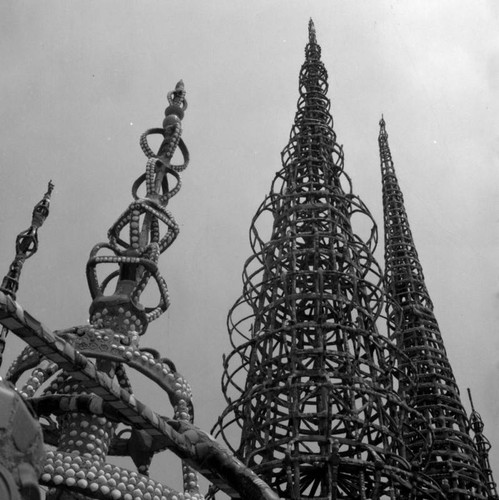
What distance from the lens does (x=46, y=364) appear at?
1009 centimetres

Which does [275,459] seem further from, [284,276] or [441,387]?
[441,387]

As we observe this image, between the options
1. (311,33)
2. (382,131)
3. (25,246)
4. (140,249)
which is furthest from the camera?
(382,131)

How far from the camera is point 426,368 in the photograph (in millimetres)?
30438

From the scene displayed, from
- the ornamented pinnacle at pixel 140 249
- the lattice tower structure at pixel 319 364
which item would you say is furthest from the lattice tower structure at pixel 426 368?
the ornamented pinnacle at pixel 140 249

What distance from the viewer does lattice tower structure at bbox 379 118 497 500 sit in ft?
87.6

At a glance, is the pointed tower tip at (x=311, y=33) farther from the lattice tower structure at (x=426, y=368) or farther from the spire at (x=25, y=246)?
the spire at (x=25, y=246)

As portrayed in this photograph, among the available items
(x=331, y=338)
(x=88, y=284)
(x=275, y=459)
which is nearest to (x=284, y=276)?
(x=331, y=338)

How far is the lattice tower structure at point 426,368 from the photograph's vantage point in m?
26.7

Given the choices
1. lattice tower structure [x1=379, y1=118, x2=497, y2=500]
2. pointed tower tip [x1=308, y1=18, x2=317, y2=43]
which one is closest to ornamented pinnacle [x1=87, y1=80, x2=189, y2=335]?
lattice tower structure [x1=379, y1=118, x2=497, y2=500]

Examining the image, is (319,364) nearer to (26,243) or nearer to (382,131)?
(26,243)

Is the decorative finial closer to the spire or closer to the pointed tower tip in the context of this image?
the pointed tower tip

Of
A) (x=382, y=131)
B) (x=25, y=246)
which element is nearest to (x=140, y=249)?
(x=25, y=246)

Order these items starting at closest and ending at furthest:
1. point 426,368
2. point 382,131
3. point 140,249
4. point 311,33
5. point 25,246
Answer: point 140,249
point 25,246
point 426,368
point 311,33
point 382,131

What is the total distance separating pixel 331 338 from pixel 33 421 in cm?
1926
